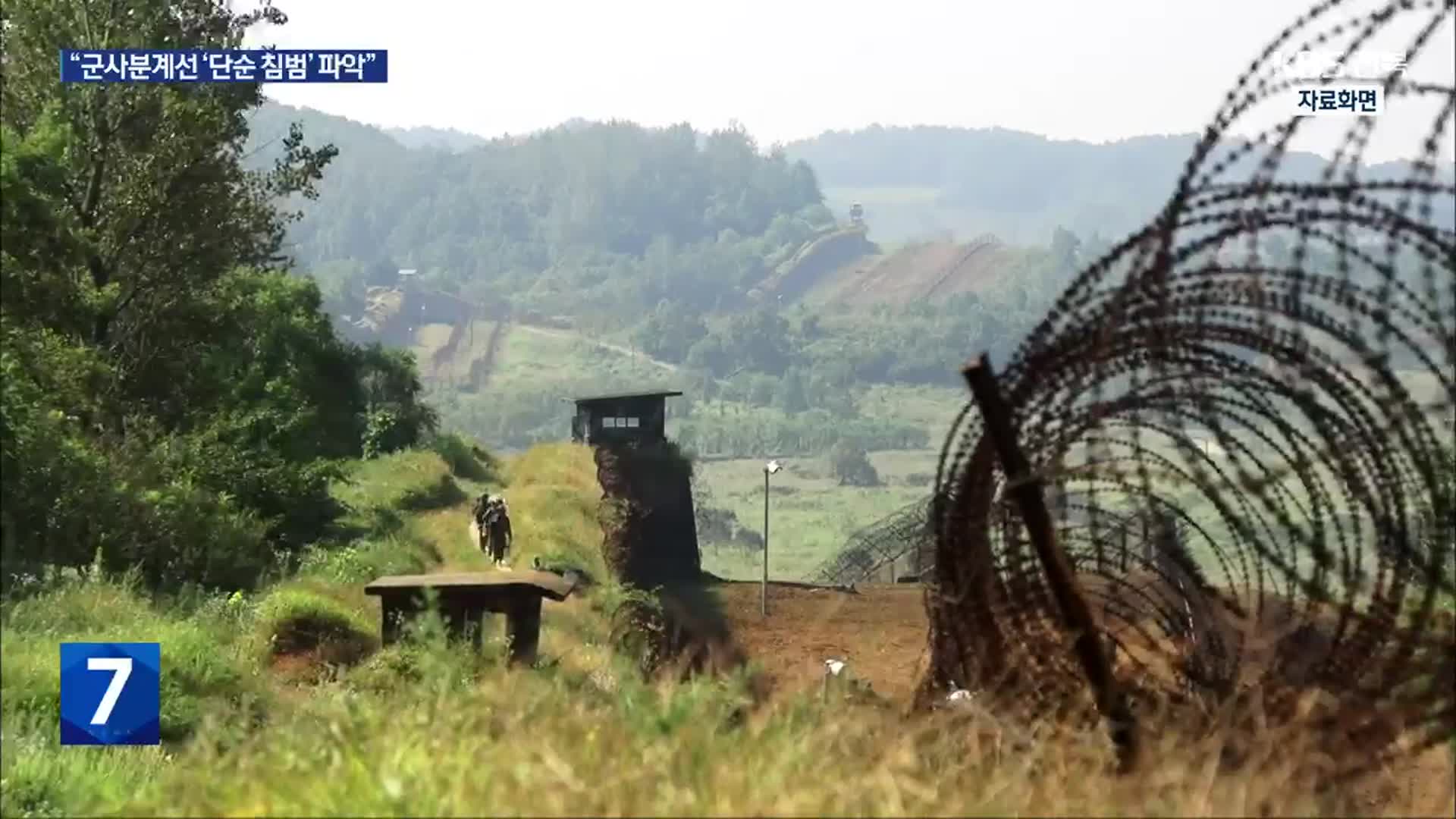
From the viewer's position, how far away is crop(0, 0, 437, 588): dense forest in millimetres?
16703

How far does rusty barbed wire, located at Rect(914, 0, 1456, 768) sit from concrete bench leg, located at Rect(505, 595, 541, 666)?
744 cm

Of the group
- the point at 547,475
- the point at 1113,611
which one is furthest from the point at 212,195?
the point at 547,475

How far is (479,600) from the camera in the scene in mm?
14414

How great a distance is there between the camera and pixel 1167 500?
752 centimetres

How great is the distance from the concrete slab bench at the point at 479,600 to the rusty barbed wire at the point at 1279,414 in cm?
716

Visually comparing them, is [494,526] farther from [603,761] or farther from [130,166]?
[603,761]

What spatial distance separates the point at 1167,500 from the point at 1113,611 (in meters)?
0.88

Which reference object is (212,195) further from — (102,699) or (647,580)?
(647,580)

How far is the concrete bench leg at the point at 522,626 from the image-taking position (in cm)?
1462

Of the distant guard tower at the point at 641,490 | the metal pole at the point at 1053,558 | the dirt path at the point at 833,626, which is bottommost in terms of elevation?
the dirt path at the point at 833,626

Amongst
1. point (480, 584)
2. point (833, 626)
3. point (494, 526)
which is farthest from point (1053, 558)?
point (833, 626)

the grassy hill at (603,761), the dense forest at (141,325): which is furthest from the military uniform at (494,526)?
the grassy hill at (603,761)

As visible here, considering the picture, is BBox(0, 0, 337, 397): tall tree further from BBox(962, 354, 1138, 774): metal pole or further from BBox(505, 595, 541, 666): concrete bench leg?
BBox(962, 354, 1138, 774): metal pole

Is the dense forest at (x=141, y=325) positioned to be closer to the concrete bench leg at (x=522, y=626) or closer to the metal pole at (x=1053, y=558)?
the concrete bench leg at (x=522, y=626)
